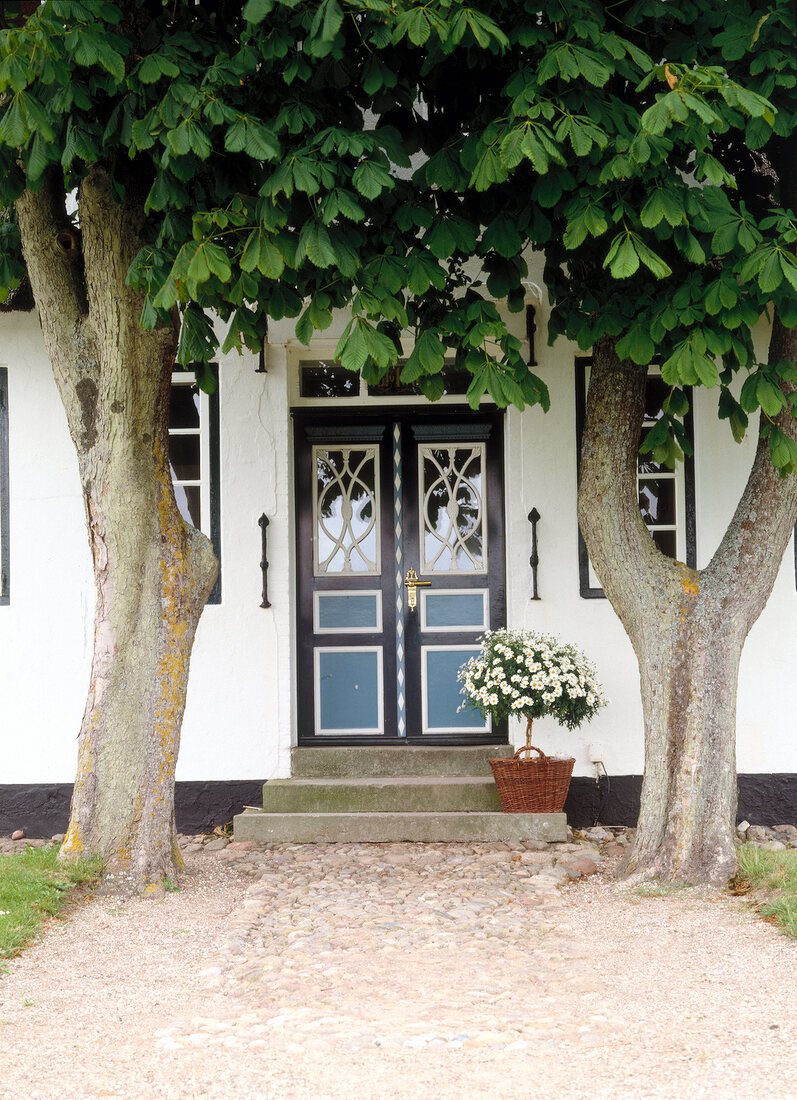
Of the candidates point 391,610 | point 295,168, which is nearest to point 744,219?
point 295,168

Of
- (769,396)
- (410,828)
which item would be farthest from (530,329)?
(410,828)

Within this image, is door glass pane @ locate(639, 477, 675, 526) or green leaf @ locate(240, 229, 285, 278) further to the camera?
door glass pane @ locate(639, 477, 675, 526)

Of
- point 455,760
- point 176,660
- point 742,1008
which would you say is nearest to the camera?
point 742,1008

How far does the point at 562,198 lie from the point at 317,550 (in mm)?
3531

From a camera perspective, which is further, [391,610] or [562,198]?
[391,610]

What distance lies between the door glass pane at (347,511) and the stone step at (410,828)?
180cm

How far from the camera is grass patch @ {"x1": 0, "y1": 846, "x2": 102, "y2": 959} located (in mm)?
4508

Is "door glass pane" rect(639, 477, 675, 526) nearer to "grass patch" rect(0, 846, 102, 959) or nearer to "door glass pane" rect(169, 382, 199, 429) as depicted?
"door glass pane" rect(169, 382, 199, 429)

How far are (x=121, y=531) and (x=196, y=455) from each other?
1.93 meters

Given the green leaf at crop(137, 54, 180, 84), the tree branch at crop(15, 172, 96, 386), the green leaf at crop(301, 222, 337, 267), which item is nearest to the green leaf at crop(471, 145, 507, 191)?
the green leaf at crop(301, 222, 337, 267)

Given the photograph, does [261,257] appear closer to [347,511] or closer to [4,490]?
[347,511]

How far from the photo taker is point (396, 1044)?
3.31 metres

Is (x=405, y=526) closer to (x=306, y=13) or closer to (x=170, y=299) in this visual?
(x=170, y=299)

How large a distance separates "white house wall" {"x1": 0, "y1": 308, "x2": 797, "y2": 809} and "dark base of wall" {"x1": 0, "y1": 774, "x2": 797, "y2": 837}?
74 mm
